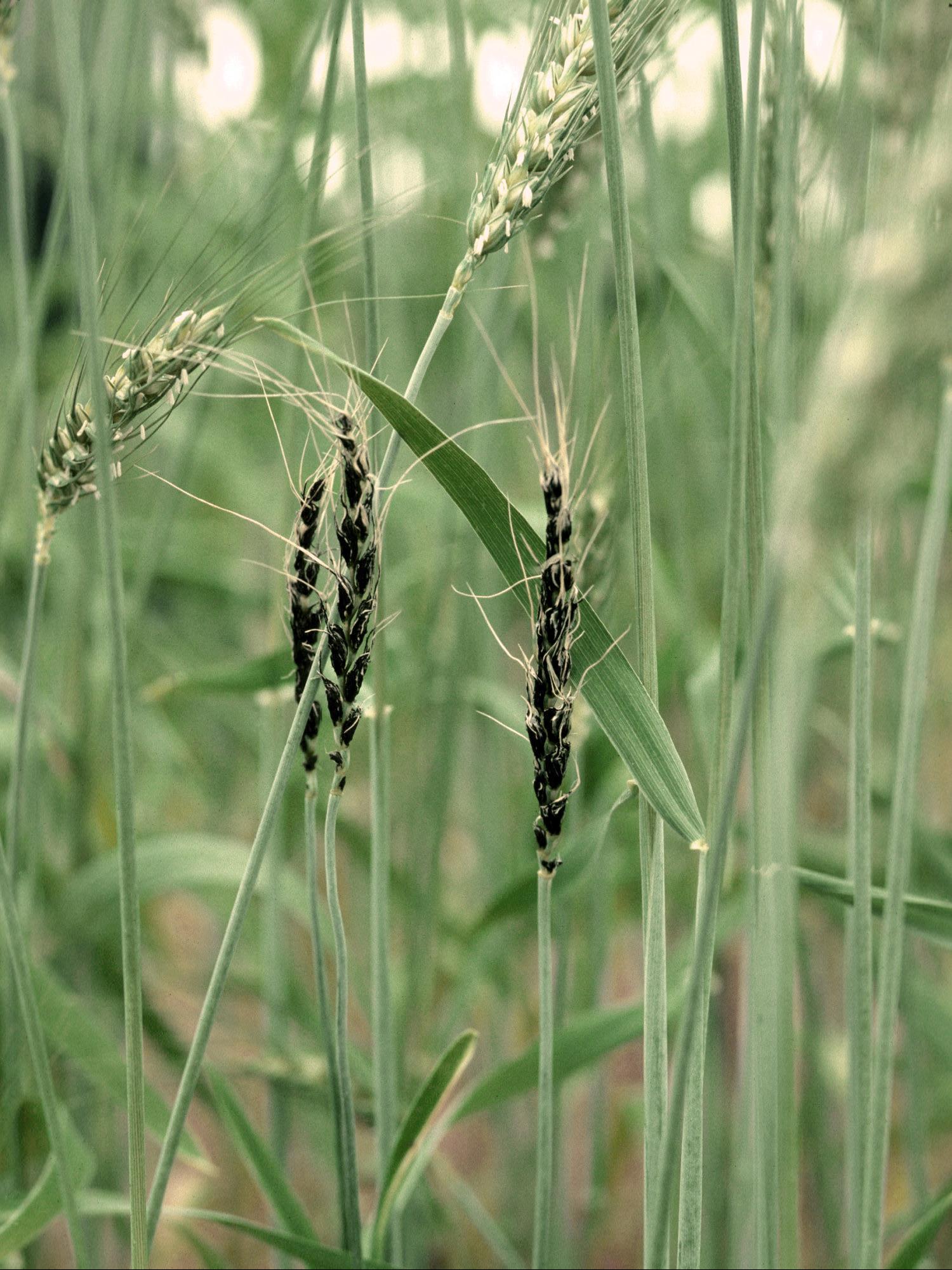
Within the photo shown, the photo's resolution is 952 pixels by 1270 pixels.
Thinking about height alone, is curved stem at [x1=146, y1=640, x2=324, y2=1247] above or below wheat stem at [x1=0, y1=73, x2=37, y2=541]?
below

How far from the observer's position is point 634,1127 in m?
0.91

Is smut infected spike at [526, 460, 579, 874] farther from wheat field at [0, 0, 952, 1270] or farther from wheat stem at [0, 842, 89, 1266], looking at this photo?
wheat stem at [0, 842, 89, 1266]

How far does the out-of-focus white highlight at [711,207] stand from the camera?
115cm

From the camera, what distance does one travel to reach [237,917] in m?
0.35

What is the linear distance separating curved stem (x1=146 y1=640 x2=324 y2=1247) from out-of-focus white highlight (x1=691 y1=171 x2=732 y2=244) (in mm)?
940

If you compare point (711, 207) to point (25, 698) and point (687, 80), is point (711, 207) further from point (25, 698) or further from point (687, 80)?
point (25, 698)

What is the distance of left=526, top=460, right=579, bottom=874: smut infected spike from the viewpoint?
0.34 metres

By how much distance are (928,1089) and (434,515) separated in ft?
2.39

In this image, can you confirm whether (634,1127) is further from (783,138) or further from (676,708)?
(783,138)

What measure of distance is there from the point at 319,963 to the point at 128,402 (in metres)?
0.25

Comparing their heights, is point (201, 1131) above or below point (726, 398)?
below

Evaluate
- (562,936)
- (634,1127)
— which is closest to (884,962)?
(562,936)

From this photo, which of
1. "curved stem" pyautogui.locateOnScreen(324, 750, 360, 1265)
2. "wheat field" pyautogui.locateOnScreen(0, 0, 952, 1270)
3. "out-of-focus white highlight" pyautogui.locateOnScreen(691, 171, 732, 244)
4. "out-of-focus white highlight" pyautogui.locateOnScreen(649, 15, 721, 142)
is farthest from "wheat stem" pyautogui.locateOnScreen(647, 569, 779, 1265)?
"out-of-focus white highlight" pyautogui.locateOnScreen(691, 171, 732, 244)

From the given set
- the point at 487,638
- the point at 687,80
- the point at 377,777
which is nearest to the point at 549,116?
the point at 377,777
